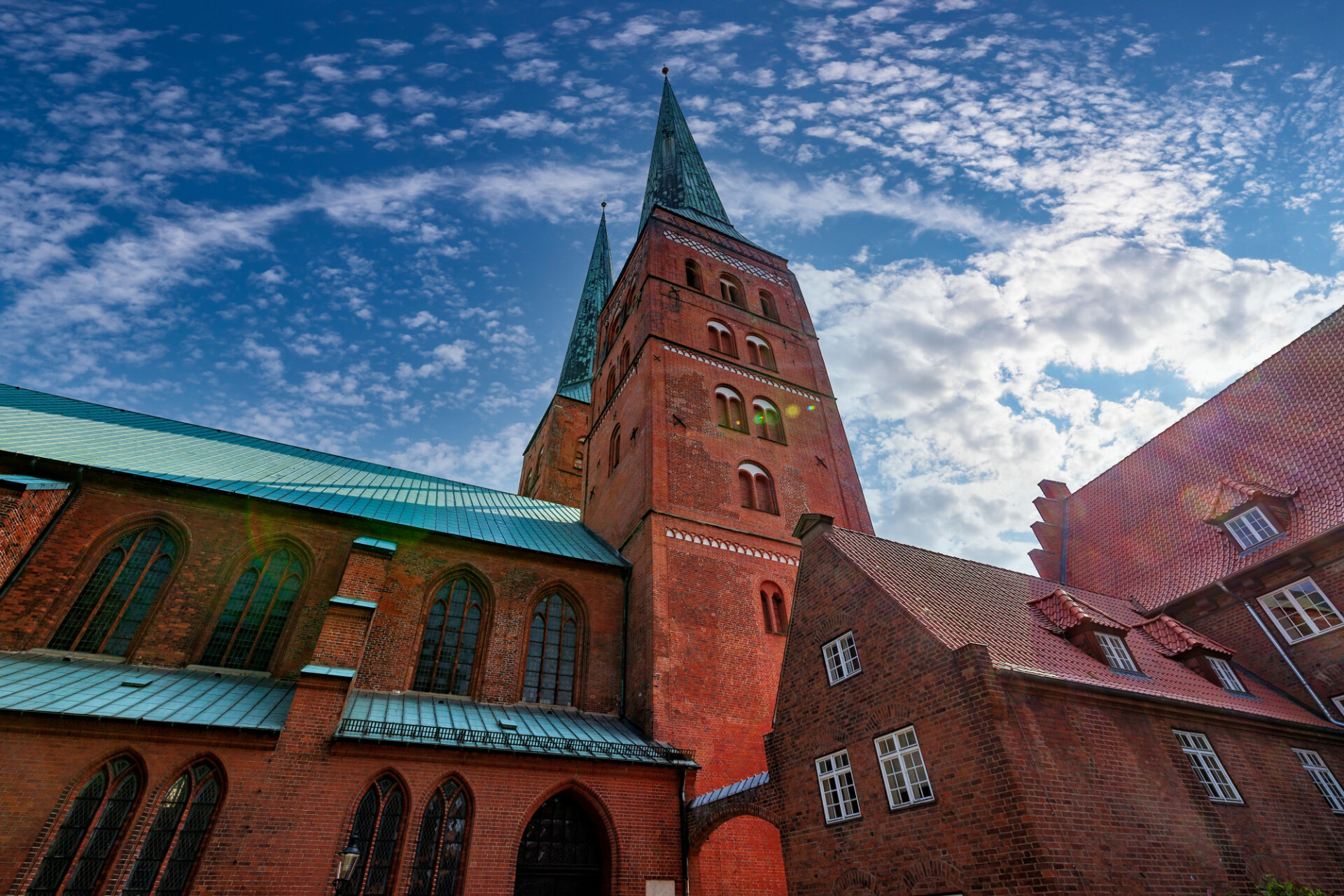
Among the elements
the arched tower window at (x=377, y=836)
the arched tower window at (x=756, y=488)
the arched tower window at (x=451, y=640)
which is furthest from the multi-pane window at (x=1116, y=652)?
the arched tower window at (x=451, y=640)

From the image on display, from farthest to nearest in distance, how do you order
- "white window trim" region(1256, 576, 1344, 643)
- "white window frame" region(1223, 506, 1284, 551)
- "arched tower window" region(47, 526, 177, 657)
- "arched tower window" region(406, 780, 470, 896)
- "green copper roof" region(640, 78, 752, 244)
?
"green copper roof" region(640, 78, 752, 244) < "white window frame" region(1223, 506, 1284, 551) < "white window trim" region(1256, 576, 1344, 643) < "arched tower window" region(47, 526, 177, 657) < "arched tower window" region(406, 780, 470, 896)

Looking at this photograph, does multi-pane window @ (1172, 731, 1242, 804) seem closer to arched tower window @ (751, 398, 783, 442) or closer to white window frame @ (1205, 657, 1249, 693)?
white window frame @ (1205, 657, 1249, 693)

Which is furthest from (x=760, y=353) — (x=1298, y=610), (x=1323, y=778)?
(x=1323, y=778)

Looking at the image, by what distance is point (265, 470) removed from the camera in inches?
690

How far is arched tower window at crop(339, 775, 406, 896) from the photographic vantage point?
10.1 m

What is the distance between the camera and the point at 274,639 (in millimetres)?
13695

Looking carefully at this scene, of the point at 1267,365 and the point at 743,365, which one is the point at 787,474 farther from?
the point at 1267,365

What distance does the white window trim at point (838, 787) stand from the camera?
10.1m

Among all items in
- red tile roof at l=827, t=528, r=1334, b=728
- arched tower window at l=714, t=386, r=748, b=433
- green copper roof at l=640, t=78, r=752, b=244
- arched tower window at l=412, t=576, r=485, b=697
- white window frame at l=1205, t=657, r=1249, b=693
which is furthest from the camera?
green copper roof at l=640, t=78, r=752, b=244

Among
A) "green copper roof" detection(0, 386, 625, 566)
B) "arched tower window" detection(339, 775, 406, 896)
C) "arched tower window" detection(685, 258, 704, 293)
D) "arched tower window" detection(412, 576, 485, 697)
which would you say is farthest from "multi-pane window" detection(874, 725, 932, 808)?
"arched tower window" detection(685, 258, 704, 293)

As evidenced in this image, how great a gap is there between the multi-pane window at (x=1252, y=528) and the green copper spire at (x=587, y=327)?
2672 cm

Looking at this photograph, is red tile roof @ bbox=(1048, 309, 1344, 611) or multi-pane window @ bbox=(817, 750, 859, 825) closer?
multi-pane window @ bbox=(817, 750, 859, 825)

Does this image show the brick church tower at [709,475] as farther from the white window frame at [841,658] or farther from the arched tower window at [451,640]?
the white window frame at [841,658]

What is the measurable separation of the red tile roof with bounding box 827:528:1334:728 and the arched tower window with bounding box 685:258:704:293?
15.3 meters
